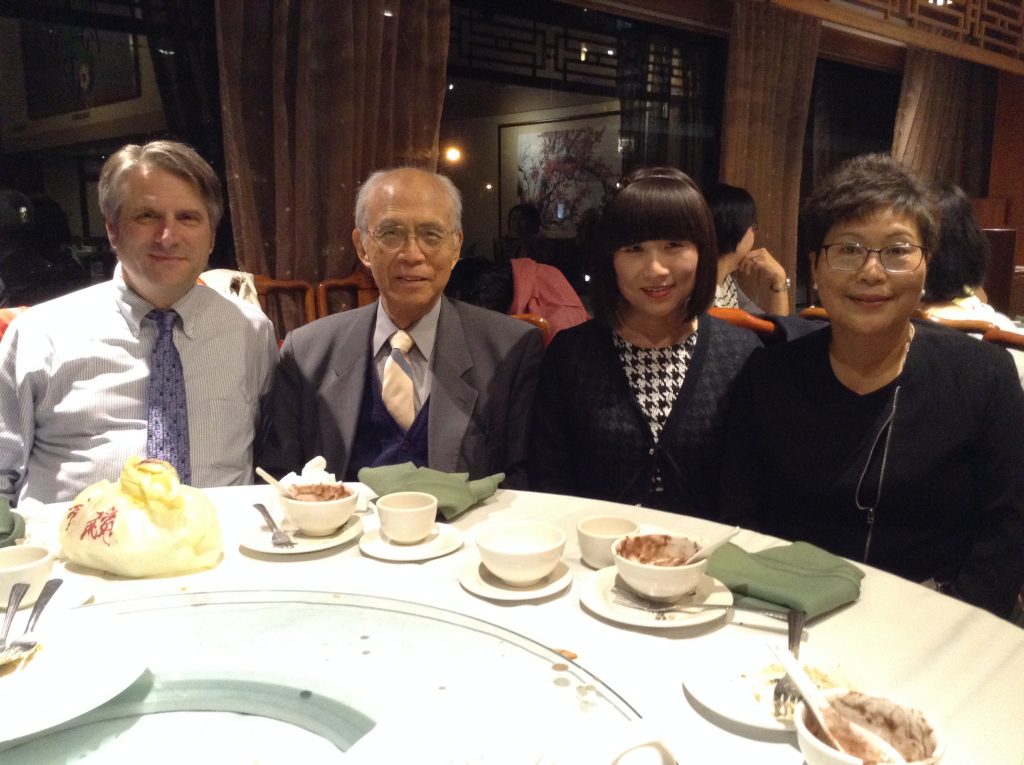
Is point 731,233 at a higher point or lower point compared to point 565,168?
lower

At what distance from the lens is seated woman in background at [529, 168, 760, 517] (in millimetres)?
1727

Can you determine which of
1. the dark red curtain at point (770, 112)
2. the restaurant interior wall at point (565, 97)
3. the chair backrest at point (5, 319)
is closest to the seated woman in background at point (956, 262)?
the dark red curtain at point (770, 112)

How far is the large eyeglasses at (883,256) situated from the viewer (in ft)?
4.68

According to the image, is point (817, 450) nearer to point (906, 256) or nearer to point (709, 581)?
point (906, 256)

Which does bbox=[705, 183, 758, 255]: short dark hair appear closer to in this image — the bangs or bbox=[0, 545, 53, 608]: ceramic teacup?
the bangs

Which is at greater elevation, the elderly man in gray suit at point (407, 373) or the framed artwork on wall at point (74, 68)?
the framed artwork on wall at point (74, 68)

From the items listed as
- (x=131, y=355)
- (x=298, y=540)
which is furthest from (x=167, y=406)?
(x=298, y=540)

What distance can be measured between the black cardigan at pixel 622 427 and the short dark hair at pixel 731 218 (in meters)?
1.62

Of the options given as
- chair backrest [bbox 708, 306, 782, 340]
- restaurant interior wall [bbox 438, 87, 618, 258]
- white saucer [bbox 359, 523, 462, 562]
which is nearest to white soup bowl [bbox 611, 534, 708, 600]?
white saucer [bbox 359, 523, 462, 562]

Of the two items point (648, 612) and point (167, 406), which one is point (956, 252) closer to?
point (648, 612)

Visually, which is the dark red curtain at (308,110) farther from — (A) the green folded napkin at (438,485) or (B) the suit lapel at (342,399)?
(A) the green folded napkin at (438,485)

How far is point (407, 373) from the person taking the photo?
1853mm

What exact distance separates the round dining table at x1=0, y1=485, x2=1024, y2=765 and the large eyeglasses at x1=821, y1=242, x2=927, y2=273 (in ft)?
2.19

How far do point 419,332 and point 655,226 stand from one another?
614 mm
